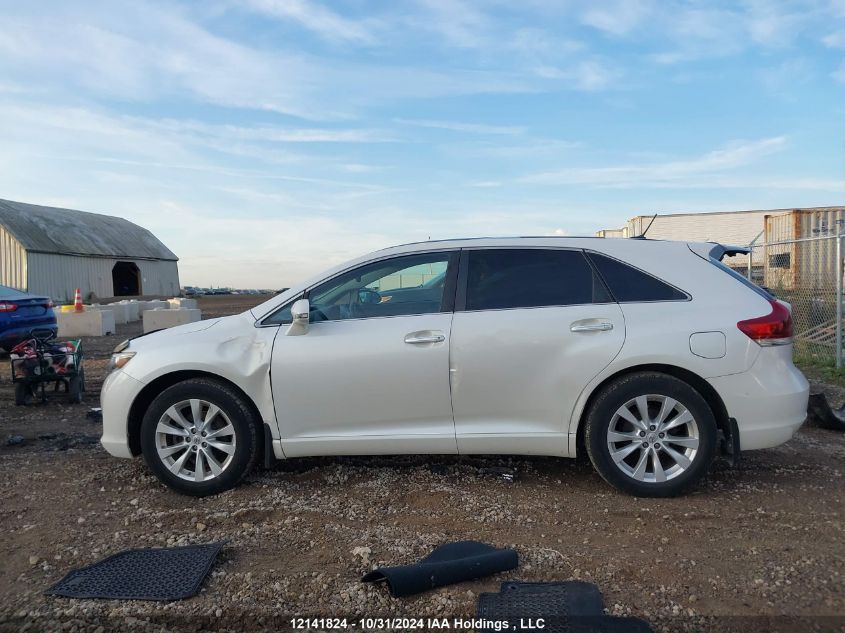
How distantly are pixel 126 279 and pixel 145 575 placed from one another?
4235 centimetres

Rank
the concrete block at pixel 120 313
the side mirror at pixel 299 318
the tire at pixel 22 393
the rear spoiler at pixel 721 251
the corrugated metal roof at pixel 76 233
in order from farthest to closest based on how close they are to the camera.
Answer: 1. the corrugated metal roof at pixel 76 233
2. the concrete block at pixel 120 313
3. the tire at pixel 22 393
4. the rear spoiler at pixel 721 251
5. the side mirror at pixel 299 318

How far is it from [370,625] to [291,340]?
2.10 meters

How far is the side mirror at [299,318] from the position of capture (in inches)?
176

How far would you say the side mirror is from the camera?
446 centimetres

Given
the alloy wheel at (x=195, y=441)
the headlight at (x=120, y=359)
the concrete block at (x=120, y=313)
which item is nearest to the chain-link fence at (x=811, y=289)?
the alloy wheel at (x=195, y=441)

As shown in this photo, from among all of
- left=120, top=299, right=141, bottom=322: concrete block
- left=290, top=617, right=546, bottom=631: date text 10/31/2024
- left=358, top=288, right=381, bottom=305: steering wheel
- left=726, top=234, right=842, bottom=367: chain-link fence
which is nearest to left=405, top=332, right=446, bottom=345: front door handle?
left=358, top=288, right=381, bottom=305: steering wheel

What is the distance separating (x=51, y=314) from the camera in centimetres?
1098

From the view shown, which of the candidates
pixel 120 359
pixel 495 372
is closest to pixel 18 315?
pixel 120 359

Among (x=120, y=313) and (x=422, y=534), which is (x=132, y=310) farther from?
(x=422, y=534)

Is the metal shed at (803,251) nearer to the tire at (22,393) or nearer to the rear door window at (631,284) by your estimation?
the rear door window at (631,284)

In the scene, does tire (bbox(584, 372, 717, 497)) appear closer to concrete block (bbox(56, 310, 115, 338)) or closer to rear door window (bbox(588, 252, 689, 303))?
rear door window (bbox(588, 252, 689, 303))

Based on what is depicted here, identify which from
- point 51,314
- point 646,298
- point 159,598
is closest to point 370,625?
point 159,598

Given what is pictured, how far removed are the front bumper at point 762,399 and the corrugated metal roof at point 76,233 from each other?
33.1m

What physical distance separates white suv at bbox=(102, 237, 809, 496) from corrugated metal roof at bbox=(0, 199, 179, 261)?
30.9 meters
